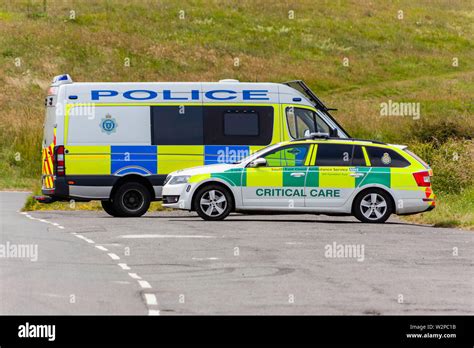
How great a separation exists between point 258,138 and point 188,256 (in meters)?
8.63

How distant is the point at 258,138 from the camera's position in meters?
24.8

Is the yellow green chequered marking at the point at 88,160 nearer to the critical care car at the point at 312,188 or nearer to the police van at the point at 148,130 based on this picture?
the police van at the point at 148,130

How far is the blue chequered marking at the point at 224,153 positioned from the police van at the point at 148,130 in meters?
0.02

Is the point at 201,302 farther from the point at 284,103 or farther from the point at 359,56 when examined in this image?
the point at 359,56

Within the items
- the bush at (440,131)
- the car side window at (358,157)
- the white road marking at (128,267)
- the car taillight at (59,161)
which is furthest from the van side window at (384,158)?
the bush at (440,131)

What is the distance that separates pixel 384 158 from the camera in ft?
74.6

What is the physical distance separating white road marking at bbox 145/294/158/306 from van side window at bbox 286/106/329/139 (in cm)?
1276

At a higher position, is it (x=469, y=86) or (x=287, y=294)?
(x=469, y=86)

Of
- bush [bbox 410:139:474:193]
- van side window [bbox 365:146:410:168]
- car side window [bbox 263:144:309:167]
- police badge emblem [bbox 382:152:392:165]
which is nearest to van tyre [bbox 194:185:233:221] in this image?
car side window [bbox 263:144:309:167]

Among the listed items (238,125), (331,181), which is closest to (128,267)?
(331,181)

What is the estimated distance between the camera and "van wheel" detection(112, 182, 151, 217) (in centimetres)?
2414

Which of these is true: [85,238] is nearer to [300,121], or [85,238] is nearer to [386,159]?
[386,159]

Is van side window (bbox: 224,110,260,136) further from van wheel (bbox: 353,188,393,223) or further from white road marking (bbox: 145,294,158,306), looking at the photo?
white road marking (bbox: 145,294,158,306)
